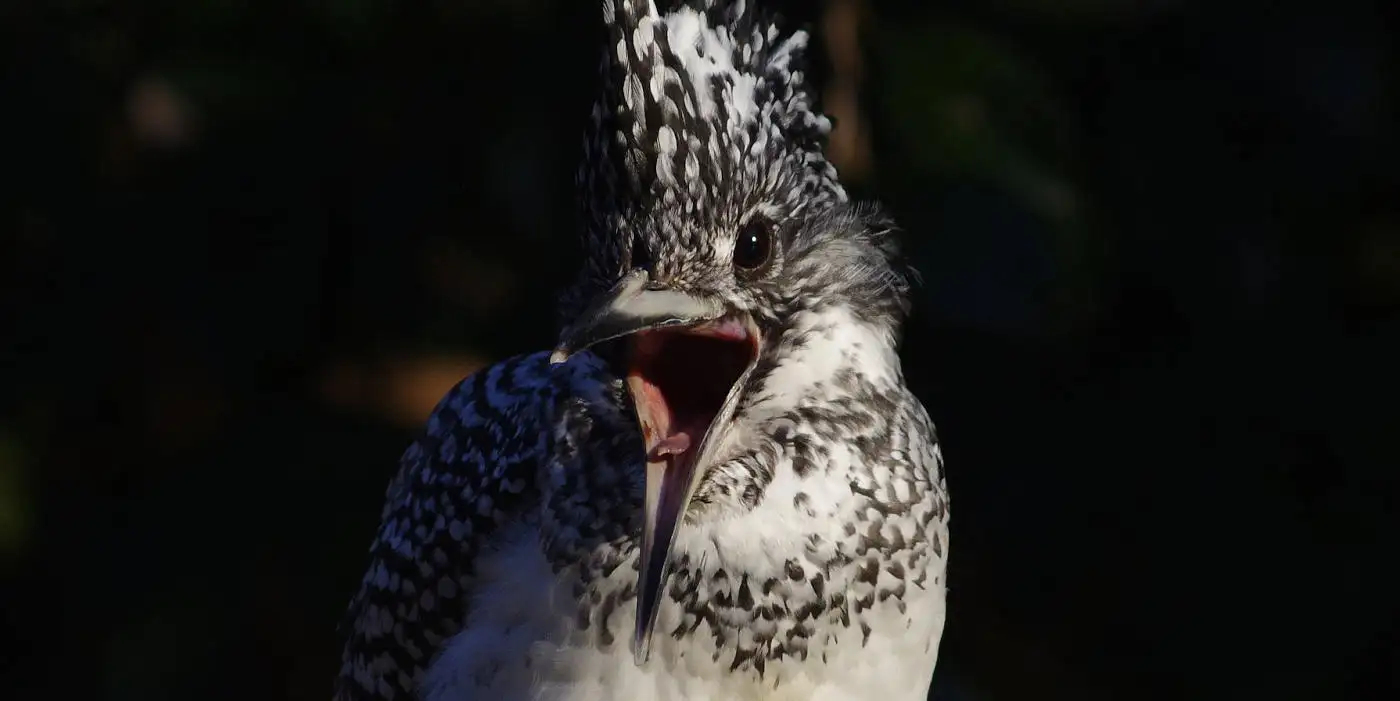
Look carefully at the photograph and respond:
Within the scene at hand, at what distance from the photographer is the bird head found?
1.22m

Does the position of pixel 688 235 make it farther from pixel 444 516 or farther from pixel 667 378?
pixel 444 516

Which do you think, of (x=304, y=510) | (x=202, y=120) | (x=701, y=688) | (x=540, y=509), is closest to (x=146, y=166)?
(x=202, y=120)

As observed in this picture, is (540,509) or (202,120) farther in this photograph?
(202,120)

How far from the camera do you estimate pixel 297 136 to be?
244 centimetres

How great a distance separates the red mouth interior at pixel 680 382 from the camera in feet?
4.09

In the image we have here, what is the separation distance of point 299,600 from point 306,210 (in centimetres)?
57

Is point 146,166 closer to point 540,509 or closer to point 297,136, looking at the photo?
point 297,136

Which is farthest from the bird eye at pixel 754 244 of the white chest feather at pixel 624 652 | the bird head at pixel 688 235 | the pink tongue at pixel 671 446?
the white chest feather at pixel 624 652

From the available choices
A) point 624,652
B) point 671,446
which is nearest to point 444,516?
point 624,652

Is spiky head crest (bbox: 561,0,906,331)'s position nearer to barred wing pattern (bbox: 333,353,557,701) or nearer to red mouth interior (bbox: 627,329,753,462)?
red mouth interior (bbox: 627,329,753,462)

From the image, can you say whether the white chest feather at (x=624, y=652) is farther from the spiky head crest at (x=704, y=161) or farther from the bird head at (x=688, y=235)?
the spiky head crest at (x=704, y=161)

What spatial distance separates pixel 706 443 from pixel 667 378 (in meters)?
0.09

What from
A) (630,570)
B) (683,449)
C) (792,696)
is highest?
(683,449)

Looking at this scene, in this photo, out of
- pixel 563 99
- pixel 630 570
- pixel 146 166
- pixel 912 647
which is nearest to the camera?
pixel 630 570
